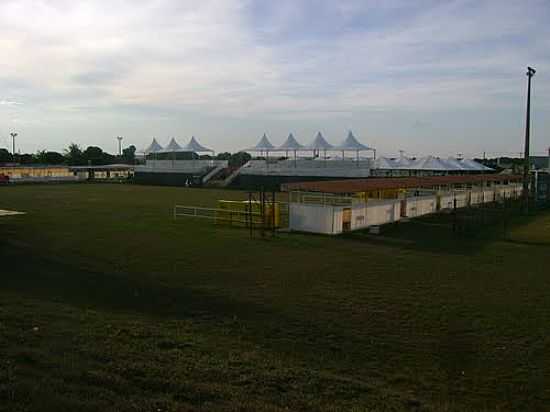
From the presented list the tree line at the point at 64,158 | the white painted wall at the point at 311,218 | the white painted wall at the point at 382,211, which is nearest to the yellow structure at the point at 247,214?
the white painted wall at the point at 311,218

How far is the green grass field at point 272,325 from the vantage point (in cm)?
623

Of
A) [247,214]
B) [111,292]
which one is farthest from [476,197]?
[111,292]

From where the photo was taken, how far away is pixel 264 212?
24312mm

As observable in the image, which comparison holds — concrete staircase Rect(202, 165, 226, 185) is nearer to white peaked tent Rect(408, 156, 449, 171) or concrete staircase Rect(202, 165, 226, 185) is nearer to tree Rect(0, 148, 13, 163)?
white peaked tent Rect(408, 156, 449, 171)

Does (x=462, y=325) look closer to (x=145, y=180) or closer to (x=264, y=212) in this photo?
(x=264, y=212)

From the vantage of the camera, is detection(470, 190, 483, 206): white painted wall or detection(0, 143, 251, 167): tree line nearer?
detection(470, 190, 483, 206): white painted wall

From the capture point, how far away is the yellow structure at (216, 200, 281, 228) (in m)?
25.3

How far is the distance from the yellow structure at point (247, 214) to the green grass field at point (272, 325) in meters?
3.90

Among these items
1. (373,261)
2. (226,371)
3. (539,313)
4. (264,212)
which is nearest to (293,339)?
(226,371)

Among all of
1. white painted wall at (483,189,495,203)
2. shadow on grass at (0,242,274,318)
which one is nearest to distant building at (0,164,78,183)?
white painted wall at (483,189,495,203)

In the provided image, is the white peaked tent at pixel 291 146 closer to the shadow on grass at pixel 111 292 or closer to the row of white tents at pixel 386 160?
the row of white tents at pixel 386 160

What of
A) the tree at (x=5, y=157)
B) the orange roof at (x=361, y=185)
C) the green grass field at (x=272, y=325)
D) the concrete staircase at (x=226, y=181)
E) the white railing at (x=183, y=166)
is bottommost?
the green grass field at (x=272, y=325)

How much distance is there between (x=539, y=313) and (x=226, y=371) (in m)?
7.34

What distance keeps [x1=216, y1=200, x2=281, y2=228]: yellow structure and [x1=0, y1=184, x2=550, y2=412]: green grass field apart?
153 inches
